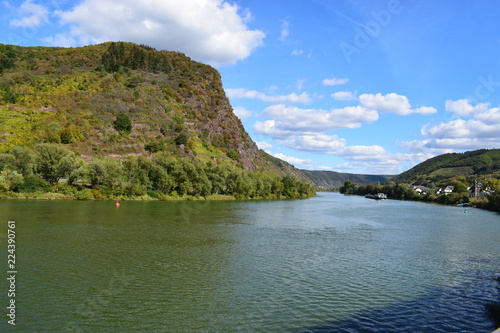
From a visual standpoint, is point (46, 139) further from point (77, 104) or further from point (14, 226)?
point (14, 226)

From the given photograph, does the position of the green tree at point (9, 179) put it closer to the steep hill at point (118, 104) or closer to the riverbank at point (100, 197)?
the riverbank at point (100, 197)

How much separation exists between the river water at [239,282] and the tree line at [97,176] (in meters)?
38.8

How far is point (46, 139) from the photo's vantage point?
89938mm

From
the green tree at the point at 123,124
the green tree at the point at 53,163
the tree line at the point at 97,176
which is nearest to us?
the tree line at the point at 97,176

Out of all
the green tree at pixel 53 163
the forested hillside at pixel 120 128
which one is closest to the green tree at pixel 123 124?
the forested hillside at pixel 120 128

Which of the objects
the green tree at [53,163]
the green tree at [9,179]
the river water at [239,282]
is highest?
the green tree at [53,163]

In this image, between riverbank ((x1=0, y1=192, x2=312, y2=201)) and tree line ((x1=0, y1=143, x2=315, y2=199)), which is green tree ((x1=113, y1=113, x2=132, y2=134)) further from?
riverbank ((x1=0, y1=192, x2=312, y2=201))

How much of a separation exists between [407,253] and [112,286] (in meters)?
26.2

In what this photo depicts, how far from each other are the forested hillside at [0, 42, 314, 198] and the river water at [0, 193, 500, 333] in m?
42.6

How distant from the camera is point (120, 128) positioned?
354 ft

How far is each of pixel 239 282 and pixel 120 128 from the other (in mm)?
98018

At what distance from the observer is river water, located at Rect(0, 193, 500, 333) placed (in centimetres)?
1518

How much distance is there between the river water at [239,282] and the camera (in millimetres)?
15180

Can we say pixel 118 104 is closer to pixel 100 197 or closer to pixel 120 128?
pixel 120 128
